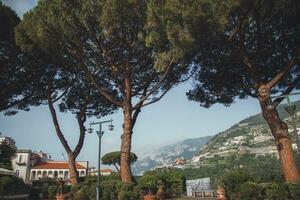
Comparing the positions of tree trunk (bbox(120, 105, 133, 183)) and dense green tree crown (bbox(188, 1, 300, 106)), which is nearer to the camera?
dense green tree crown (bbox(188, 1, 300, 106))

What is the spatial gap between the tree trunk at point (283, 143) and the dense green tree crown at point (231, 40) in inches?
53.8

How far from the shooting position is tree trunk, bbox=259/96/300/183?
1386 cm

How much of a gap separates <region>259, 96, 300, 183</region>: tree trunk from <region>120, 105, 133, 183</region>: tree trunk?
6.73m

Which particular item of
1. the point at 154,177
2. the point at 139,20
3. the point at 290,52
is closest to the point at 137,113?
the point at 154,177

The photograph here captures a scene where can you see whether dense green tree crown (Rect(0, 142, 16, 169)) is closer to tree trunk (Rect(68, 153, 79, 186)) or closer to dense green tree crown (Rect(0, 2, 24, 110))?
dense green tree crown (Rect(0, 2, 24, 110))

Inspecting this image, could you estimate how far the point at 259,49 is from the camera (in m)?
16.9

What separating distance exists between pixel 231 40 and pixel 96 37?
6.83 meters

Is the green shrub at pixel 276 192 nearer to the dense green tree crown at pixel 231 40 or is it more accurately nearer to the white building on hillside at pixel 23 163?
the dense green tree crown at pixel 231 40

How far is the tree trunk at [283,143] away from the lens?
45.5 ft

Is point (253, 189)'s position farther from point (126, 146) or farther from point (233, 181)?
point (126, 146)

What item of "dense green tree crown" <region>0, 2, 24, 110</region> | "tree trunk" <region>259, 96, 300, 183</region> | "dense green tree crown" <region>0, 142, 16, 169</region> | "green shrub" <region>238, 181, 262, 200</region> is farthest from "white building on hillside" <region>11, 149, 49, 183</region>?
"green shrub" <region>238, 181, 262, 200</region>

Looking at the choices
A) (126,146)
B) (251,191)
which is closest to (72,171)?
(126,146)

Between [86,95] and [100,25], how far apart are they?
8.37m

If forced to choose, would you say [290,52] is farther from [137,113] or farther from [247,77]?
[137,113]
